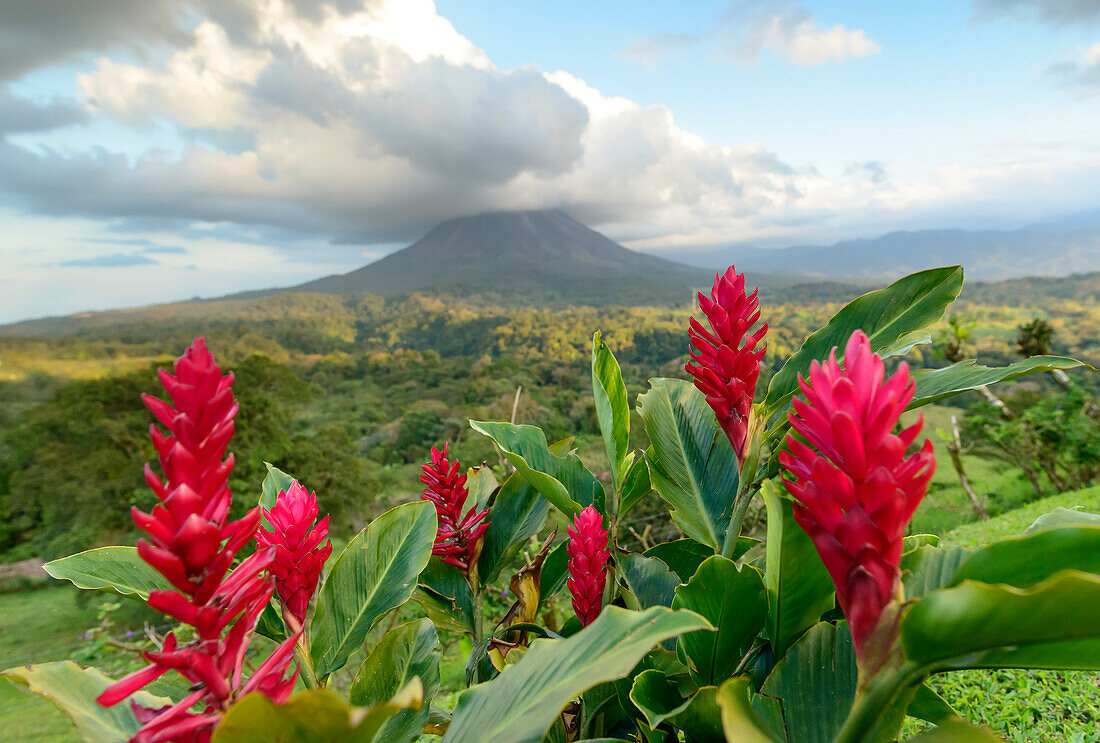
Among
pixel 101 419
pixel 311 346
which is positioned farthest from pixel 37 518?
pixel 311 346

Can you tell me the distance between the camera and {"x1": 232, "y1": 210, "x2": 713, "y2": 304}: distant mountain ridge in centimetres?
10200

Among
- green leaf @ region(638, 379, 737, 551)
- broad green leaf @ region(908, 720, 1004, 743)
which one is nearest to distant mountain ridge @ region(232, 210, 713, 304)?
green leaf @ region(638, 379, 737, 551)

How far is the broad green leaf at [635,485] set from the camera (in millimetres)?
1232

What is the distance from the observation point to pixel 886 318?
1065 millimetres

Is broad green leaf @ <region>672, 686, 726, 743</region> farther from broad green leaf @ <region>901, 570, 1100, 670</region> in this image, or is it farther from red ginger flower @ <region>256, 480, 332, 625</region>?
red ginger flower @ <region>256, 480, 332, 625</region>

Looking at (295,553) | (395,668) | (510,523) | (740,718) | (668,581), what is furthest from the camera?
(510,523)

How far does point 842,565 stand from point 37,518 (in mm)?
23549

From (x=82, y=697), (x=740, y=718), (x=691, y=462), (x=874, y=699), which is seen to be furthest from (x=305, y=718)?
(x=691, y=462)

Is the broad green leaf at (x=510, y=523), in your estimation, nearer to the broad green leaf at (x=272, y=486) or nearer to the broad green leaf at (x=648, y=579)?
the broad green leaf at (x=648, y=579)

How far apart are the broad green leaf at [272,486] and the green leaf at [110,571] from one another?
0.76 ft

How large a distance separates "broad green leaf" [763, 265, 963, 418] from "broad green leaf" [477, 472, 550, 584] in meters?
0.60

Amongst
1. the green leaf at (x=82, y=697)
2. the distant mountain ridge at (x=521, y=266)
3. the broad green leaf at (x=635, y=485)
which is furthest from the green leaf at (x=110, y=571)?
the distant mountain ridge at (x=521, y=266)

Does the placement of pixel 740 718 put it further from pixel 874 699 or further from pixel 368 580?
pixel 368 580

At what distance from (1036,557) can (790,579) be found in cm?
33
